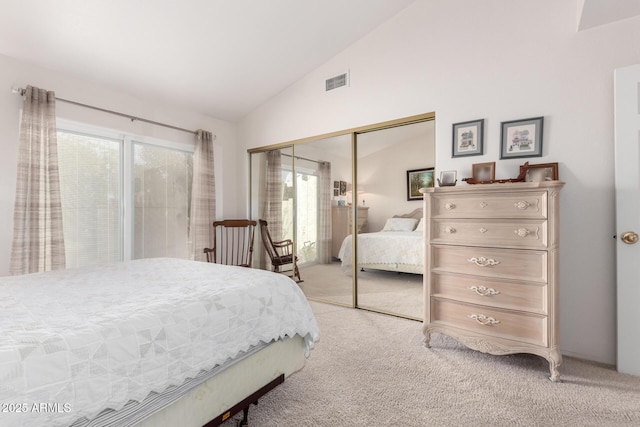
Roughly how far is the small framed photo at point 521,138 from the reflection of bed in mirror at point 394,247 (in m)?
0.93

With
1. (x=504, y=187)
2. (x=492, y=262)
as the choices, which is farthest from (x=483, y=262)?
(x=504, y=187)

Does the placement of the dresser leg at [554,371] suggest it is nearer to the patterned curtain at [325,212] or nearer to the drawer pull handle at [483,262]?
the drawer pull handle at [483,262]

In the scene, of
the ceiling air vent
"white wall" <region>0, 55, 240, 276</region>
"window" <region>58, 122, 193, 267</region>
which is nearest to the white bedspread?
the ceiling air vent

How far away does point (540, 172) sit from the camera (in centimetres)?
249

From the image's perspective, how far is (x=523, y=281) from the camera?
216 cm

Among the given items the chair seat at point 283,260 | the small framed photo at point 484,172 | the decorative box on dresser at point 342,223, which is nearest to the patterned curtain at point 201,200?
the chair seat at point 283,260

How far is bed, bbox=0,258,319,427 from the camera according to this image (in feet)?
2.99

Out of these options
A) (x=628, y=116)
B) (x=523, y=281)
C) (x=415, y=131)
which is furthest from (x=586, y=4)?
(x=523, y=281)

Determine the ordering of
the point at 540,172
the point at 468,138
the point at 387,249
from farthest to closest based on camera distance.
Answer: the point at 387,249, the point at 468,138, the point at 540,172

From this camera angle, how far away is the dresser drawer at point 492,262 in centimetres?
213

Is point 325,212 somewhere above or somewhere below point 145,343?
above

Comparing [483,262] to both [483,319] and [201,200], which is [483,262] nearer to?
[483,319]

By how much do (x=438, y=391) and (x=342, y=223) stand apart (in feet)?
6.82

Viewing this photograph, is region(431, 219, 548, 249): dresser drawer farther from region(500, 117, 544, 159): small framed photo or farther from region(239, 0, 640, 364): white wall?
region(500, 117, 544, 159): small framed photo
